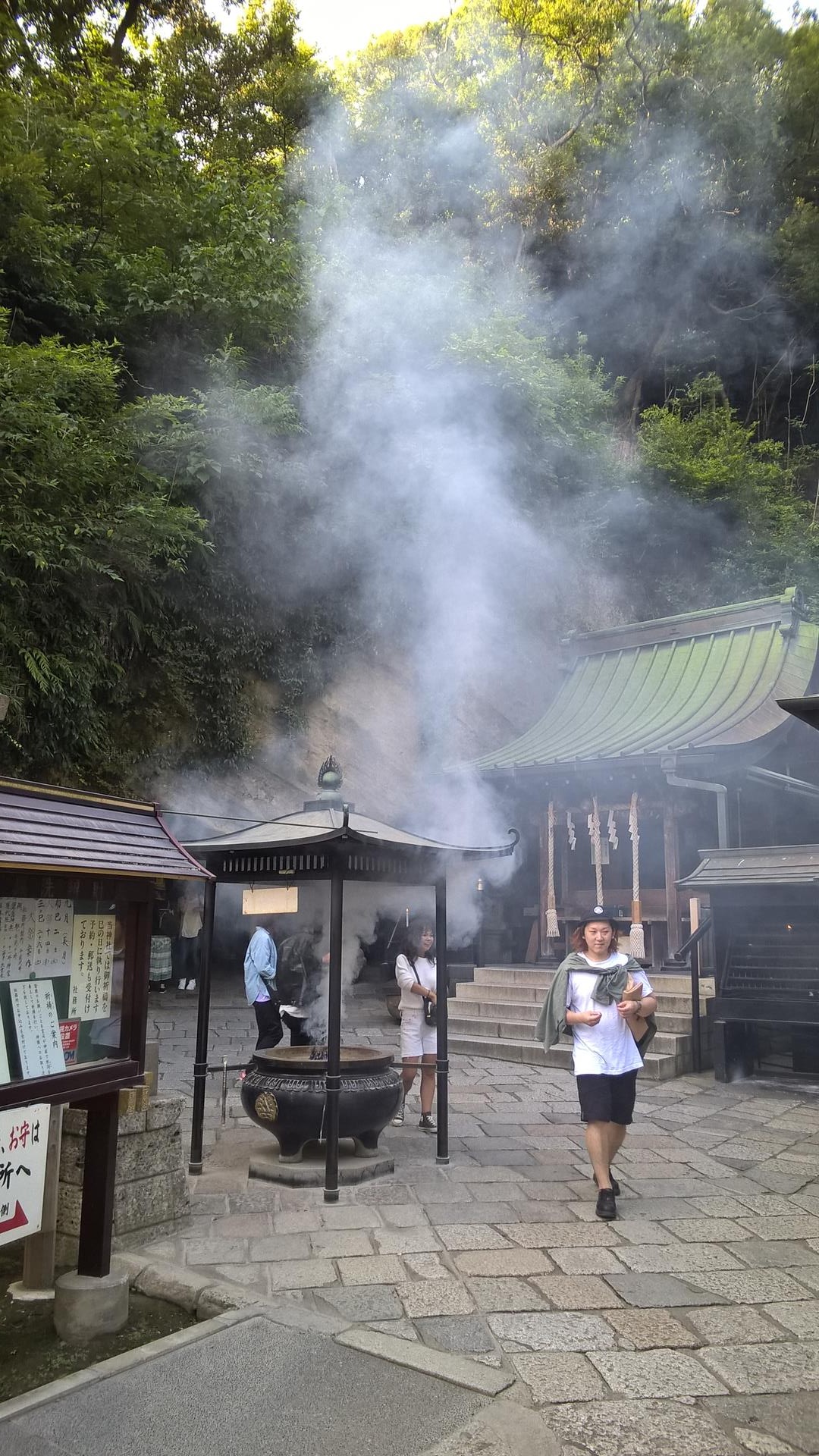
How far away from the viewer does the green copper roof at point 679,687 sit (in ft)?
42.2

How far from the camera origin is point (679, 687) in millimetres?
14547

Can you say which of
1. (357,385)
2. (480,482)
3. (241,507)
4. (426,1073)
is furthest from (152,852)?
(480,482)

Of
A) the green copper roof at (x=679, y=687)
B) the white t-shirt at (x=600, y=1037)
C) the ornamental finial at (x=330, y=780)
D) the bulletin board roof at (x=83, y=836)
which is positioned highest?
the green copper roof at (x=679, y=687)

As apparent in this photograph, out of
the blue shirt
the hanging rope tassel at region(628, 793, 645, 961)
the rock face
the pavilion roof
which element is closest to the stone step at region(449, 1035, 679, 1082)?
the hanging rope tassel at region(628, 793, 645, 961)

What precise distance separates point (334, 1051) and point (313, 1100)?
1.59 ft

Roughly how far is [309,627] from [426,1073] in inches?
367

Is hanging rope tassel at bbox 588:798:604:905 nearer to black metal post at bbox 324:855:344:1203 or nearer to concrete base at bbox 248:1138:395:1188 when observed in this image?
concrete base at bbox 248:1138:395:1188

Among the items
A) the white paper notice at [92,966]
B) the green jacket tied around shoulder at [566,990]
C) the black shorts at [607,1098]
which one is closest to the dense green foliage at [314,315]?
the white paper notice at [92,966]

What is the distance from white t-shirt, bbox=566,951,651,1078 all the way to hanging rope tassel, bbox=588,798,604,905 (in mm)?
7898

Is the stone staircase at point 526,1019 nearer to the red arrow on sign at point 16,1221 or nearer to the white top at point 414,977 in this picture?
the white top at point 414,977

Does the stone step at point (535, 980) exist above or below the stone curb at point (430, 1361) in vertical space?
above

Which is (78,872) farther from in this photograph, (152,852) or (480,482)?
(480,482)

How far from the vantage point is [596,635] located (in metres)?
16.9

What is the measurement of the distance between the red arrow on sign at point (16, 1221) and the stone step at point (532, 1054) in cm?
736
